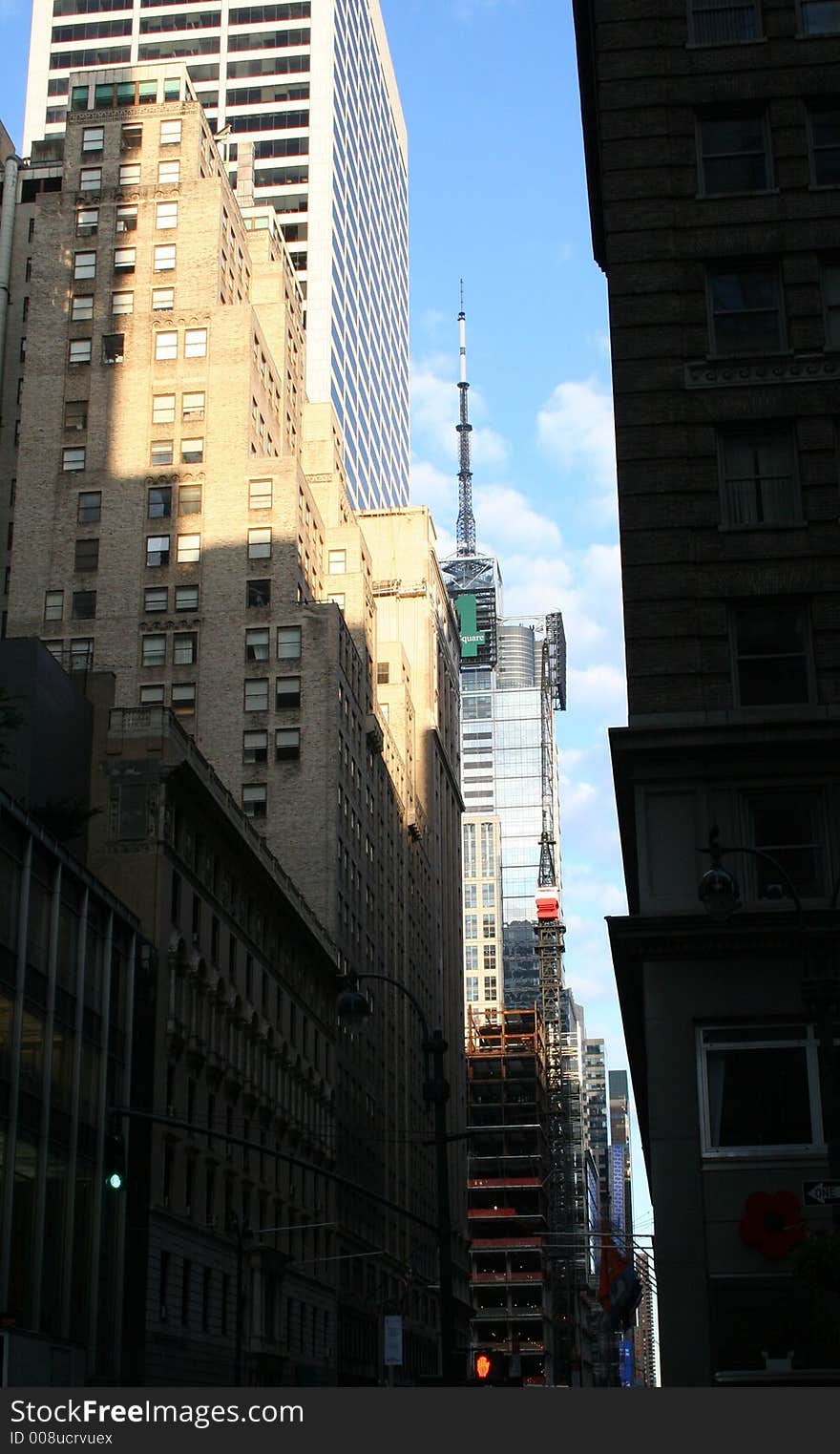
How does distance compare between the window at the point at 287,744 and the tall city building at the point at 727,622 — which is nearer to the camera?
the tall city building at the point at 727,622

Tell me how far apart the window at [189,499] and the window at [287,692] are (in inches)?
457

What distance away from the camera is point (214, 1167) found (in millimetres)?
62938

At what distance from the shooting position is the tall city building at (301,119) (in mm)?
145000

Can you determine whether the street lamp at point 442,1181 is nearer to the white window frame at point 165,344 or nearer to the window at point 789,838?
the window at point 789,838

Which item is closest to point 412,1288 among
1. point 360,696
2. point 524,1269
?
point 360,696

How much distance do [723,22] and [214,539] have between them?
59815 mm

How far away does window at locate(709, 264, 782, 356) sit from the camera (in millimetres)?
36844

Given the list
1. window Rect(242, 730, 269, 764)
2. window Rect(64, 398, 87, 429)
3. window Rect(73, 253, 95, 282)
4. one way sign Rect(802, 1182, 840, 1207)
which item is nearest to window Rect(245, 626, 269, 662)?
window Rect(242, 730, 269, 764)

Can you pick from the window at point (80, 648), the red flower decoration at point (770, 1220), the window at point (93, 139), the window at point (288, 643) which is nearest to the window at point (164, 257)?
the window at point (93, 139)

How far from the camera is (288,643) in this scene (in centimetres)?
9325

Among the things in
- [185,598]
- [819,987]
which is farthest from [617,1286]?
[185,598]

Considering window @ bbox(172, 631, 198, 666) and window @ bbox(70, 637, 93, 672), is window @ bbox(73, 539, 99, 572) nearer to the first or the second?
window @ bbox(70, 637, 93, 672)

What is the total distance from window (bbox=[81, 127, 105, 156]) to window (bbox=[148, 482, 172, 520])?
931 inches
